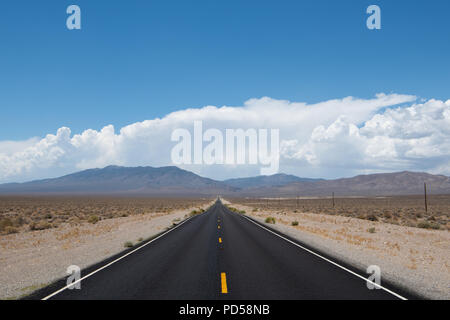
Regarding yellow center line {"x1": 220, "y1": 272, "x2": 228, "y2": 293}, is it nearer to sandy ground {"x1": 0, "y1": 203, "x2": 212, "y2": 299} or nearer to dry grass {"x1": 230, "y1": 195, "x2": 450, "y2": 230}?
sandy ground {"x1": 0, "y1": 203, "x2": 212, "y2": 299}

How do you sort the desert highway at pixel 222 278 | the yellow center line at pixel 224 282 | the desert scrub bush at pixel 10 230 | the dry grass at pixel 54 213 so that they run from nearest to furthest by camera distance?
the desert highway at pixel 222 278
the yellow center line at pixel 224 282
the desert scrub bush at pixel 10 230
the dry grass at pixel 54 213

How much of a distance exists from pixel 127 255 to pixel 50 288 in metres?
4.99

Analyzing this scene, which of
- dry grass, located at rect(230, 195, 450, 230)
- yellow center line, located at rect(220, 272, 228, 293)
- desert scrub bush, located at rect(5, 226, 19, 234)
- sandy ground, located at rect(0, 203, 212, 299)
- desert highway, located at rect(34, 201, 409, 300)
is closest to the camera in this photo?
desert highway, located at rect(34, 201, 409, 300)

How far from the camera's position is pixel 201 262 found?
11672 millimetres

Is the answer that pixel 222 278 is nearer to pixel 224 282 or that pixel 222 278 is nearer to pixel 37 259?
pixel 224 282

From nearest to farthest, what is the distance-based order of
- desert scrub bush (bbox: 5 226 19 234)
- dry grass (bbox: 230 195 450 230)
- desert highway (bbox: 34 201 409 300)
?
desert highway (bbox: 34 201 409 300) < desert scrub bush (bbox: 5 226 19 234) < dry grass (bbox: 230 195 450 230)

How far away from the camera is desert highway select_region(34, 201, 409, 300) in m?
7.62

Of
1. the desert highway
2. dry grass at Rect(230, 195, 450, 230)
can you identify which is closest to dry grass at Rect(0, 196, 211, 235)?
the desert highway

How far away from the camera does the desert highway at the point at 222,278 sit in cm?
762

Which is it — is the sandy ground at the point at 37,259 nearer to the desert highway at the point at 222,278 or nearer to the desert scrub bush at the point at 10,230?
the desert highway at the point at 222,278

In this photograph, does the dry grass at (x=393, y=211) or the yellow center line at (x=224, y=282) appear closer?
the yellow center line at (x=224, y=282)

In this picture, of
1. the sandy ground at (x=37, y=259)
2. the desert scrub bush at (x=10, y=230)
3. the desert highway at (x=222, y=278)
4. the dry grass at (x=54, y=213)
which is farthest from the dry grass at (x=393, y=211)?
the desert scrub bush at (x=10, y=230)

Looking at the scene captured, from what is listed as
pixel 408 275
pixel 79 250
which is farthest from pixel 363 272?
pixel 79 250

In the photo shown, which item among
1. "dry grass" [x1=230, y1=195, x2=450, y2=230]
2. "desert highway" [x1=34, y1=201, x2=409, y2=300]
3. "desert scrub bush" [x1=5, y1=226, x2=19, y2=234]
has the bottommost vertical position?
"dry grass" [x1=230, y1=195, x2=450, y2=230]
